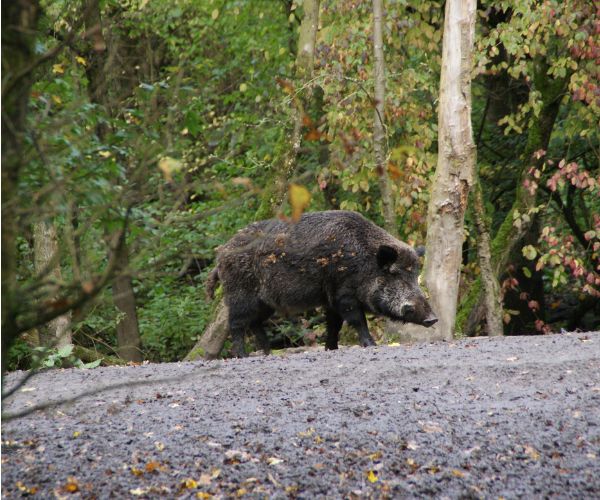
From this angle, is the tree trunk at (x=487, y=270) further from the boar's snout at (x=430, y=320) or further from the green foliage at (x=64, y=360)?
the green foliage at (x=64, y=360)

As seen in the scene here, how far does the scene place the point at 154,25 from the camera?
17.6 metres

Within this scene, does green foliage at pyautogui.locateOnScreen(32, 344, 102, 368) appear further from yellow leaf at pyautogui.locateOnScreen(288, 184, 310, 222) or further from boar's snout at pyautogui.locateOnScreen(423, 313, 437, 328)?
yellow leaf at pyautogui.locateOnScreen(288, 184, 310, 222)

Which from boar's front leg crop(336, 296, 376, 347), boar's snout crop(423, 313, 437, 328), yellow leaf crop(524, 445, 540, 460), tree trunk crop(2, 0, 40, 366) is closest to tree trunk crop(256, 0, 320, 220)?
boar's front leg crop(336, 296, 376, 347)

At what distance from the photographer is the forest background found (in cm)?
365

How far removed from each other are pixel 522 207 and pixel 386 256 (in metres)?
4.33

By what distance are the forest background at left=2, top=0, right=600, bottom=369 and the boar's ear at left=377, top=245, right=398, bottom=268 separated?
0.78 metres

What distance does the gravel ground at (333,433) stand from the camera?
4.98 m

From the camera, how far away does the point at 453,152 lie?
33.3 ft

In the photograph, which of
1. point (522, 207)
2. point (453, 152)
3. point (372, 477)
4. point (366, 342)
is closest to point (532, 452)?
point (372, 477)

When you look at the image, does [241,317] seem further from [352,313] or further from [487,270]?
[487,270]

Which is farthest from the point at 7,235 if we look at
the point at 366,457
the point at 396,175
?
the point at 366,457

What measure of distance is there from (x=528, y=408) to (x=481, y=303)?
757cm

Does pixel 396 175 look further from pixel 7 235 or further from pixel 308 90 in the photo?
pixel 308 90

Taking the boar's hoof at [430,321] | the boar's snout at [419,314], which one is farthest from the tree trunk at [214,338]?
the boar's hoof at [430,321]
